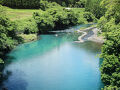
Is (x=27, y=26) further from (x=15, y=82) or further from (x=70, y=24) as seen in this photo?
(x=70, y=24)

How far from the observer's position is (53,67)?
104ft

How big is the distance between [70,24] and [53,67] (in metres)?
49.6

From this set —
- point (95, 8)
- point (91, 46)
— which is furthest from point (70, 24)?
point (91, 46)

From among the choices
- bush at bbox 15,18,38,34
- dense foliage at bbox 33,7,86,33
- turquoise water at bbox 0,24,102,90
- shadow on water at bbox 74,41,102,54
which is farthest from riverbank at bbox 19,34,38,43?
shadow on water at bbox 74,41,102,54

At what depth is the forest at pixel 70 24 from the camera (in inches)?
711

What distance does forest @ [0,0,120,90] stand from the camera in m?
18.1

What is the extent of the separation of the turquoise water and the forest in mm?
3482

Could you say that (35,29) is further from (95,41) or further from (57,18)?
(95,41)

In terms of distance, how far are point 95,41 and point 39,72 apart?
982 inches

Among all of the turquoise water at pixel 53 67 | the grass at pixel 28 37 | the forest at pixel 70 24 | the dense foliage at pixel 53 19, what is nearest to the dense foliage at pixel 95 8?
the forest at pixel 70 24

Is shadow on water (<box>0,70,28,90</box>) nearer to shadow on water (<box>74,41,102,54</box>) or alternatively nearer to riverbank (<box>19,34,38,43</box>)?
shadow on water (<box>74,41,102,54</box>)

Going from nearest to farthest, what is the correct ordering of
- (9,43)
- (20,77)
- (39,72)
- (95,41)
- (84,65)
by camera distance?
(20,77) < (39,72) < (84,65) < (9,43) < (95,41)

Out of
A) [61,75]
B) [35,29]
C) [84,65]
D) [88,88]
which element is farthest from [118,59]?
[35,29]

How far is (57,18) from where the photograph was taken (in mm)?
65438
